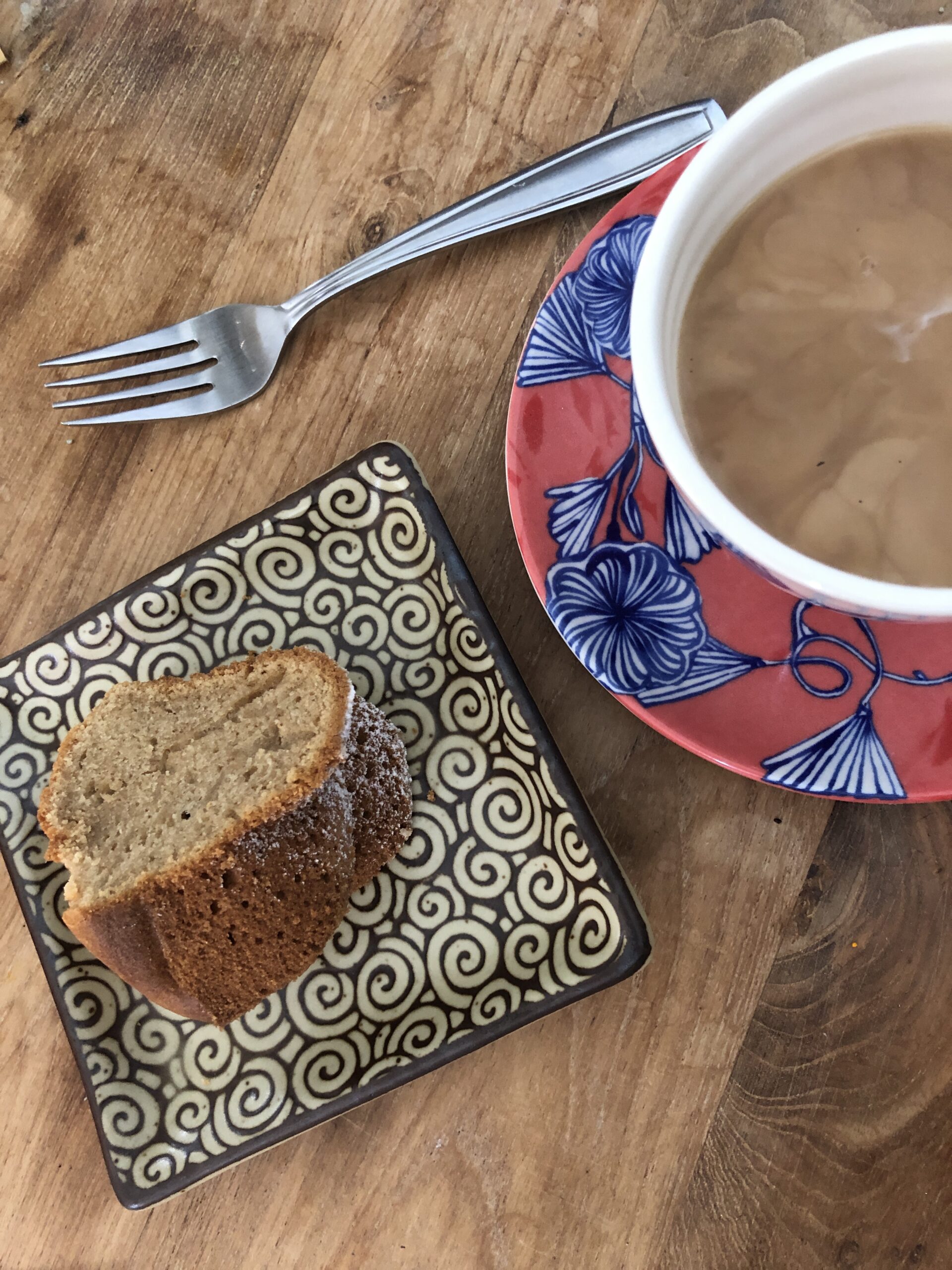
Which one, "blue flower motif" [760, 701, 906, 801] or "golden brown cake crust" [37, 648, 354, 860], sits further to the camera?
"golden brown cake crust" [37, 648, 354, 860]

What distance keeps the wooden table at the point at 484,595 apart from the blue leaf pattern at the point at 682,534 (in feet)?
0.73

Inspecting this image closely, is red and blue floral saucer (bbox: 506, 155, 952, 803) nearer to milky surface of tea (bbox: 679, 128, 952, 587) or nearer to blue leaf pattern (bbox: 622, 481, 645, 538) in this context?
blue leaf pattern (bbox: 622, 481, 645, 538)

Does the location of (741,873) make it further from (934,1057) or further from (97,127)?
(97,127)

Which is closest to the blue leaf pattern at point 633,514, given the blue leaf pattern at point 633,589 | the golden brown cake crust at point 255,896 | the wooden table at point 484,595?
the blue leaf pattern at point 633,589

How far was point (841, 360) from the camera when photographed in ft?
2.21

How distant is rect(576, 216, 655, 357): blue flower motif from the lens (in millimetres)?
824

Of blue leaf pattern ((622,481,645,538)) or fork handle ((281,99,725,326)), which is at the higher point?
fork handle ((281,99,725,326))

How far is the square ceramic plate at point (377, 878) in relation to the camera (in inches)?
37.3

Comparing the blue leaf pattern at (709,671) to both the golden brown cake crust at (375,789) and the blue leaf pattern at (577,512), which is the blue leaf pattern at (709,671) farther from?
the golden brown cake crust at (375,789)

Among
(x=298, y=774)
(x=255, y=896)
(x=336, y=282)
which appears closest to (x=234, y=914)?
(x=255, y=896)

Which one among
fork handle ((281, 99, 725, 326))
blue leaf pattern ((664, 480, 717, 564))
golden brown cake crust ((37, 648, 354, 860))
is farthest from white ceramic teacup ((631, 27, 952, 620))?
golden brown cake crust ((37, 648, 354, 860))

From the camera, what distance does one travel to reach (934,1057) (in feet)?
3.14

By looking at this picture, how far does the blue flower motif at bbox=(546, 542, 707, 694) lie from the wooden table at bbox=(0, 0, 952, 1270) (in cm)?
20

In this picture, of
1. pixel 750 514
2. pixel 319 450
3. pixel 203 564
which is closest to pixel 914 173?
pixel 750 514
